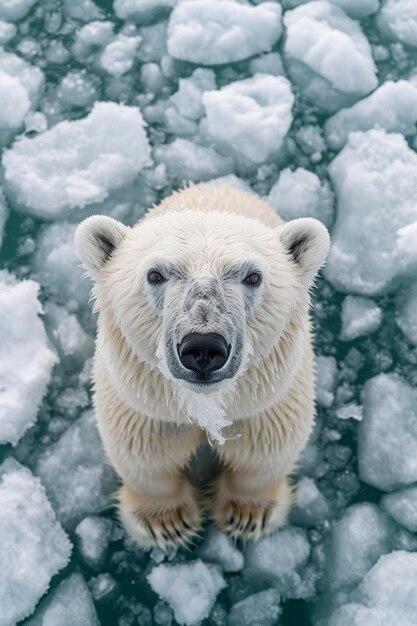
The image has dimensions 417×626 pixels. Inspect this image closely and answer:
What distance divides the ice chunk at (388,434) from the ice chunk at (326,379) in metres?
0.11

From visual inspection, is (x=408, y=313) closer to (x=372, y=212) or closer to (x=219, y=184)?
(x=372, y=212)

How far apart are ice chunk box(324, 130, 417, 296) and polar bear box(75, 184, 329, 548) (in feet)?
1.38

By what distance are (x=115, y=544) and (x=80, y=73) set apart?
1789mm

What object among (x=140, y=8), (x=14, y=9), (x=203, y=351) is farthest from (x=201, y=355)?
(x=14, y=9)

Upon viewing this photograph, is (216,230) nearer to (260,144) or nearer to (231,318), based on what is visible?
(231,318)

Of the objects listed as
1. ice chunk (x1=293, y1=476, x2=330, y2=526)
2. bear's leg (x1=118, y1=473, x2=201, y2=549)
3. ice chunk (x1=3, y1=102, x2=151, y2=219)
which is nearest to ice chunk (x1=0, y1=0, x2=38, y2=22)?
ice chunk (x1=3, y1=102, x2=151, y2=219)

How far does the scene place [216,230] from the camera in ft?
4.59

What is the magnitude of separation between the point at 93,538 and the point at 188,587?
1.04 ft

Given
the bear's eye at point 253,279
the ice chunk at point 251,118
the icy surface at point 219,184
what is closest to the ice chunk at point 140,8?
the icy surface at point 219,184

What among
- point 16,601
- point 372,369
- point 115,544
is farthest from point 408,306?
point 16,601

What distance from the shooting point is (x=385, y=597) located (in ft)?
6.17

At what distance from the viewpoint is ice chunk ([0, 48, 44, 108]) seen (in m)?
2.61

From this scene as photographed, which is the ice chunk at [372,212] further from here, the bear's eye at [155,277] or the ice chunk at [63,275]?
the bear's eye at [155,277]

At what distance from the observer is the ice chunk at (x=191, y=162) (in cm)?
249
